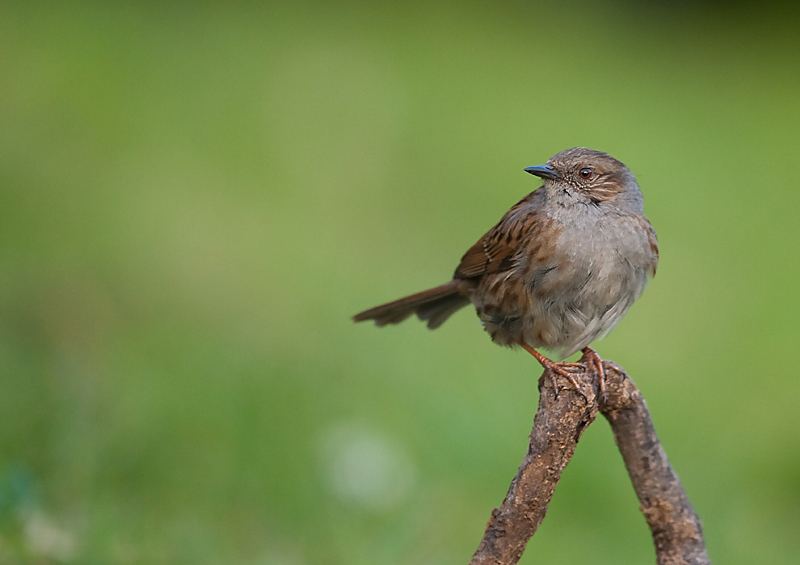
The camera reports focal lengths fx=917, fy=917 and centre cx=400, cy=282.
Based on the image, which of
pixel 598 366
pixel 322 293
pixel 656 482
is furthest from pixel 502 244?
pixel 322 293

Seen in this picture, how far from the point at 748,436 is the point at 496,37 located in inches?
358

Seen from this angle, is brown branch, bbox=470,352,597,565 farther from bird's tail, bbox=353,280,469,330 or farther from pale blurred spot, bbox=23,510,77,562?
pale blurred spot, bbox=23,510,77,562

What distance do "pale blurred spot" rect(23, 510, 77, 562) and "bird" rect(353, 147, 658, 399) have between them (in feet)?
6.50

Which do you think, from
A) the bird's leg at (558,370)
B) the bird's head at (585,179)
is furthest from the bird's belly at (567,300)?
the bird's head at (585,179)

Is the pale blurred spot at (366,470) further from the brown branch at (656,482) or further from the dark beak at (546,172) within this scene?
the dark beak at (546,172)

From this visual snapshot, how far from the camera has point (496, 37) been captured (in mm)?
14289

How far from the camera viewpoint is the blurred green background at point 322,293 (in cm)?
474

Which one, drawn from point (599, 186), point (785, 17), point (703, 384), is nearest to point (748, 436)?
point (703, 384)

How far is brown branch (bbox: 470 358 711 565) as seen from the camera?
2.84m

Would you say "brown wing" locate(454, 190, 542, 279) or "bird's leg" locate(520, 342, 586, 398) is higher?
"brown wing" locate(454, 190, 542, 279)

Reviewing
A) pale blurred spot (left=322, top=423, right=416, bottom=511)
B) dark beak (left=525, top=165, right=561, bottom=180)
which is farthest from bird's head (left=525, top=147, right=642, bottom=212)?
pale blurred spot (left=322, top=423, right=416, bottom=511)

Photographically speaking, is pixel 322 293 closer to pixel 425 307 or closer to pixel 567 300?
pixel 425 307

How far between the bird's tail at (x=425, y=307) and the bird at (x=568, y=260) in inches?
13.4

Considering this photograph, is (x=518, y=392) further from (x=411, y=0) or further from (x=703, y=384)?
(x=411, y=0)
